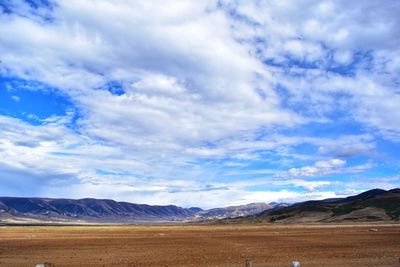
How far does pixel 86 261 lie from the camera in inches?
1479

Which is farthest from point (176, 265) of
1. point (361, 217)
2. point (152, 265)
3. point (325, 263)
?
point (361, 217)

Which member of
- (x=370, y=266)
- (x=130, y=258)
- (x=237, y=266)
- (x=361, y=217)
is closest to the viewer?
(x=370, y=266)

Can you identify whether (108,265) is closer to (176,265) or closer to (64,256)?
(176,265)

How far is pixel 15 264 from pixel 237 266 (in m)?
17.7

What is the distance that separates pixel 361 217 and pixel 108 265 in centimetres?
18328

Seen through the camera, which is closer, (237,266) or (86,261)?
(237,266)

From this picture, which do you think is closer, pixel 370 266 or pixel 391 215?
pixel 370 266

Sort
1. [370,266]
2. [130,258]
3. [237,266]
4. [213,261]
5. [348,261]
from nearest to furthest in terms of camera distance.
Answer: [370,266]
[237,266]
[348,261]
[213,261]
[130,258]

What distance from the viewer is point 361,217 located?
649 ft

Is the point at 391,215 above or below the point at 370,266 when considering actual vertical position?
above

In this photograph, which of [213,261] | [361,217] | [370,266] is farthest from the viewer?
[361,217]

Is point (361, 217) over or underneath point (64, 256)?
over

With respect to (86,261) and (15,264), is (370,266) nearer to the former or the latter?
(86,261)

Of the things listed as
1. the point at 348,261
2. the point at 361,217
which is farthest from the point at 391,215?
the point at 348,261
